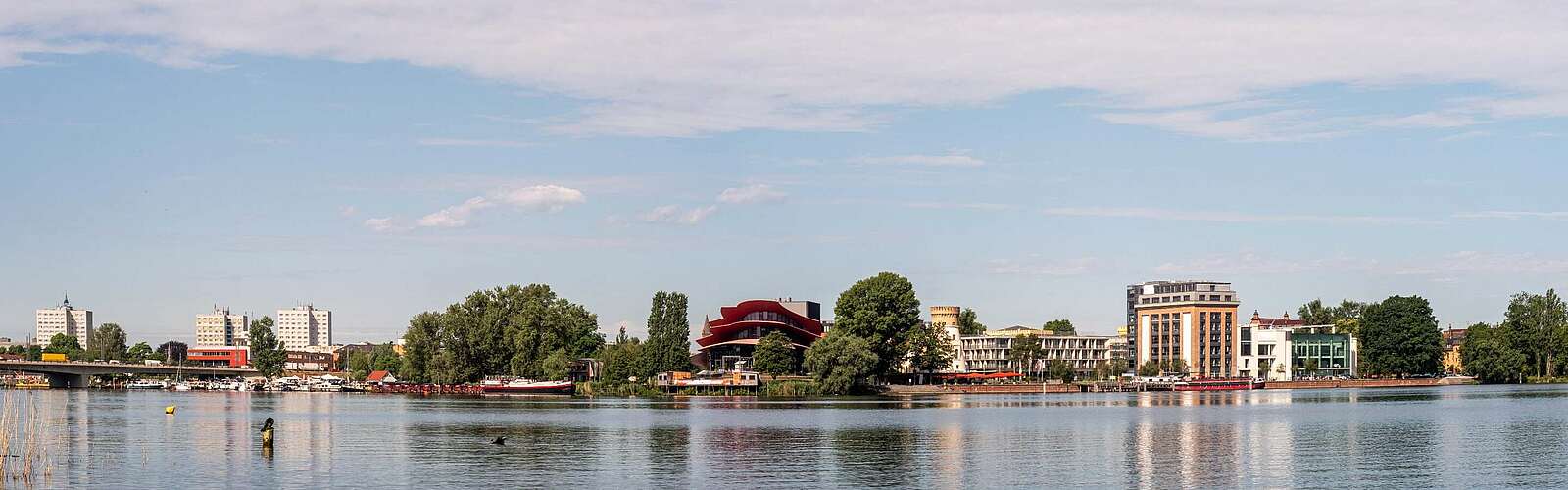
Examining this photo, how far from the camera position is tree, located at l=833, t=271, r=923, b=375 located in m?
158

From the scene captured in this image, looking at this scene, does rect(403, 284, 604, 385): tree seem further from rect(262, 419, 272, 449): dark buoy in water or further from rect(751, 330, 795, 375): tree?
rect(262, 419, 272, 449): dark buoy in water

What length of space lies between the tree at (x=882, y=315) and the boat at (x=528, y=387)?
96.3 ft

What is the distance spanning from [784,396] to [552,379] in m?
26.7

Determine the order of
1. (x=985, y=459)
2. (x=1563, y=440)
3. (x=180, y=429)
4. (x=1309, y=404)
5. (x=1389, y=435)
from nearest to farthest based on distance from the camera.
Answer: (x=985, y=459), (x=1563, y=440), (x=1389, y=435), (x=180, y=429), (x=1309, y=404)

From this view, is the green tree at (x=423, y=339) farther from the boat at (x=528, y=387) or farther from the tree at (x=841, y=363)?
the tree at (x=841, y=363)

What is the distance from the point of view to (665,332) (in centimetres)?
17438

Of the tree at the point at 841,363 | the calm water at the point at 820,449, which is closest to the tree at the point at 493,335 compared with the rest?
the tree at the point at 841,363

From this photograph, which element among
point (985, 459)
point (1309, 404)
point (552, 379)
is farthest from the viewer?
point (552, 379)

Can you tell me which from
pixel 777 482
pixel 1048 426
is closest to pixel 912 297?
pixel 1048 426

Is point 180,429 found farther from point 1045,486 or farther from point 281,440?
point 1045,486

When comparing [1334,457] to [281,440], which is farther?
[281,440]

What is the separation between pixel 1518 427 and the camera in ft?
276

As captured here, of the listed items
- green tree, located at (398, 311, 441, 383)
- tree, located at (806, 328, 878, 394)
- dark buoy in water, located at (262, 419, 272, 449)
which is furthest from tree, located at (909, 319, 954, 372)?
dark buoy in water, located at (262, 419, 272, 449)

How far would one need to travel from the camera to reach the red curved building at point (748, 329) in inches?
7205
